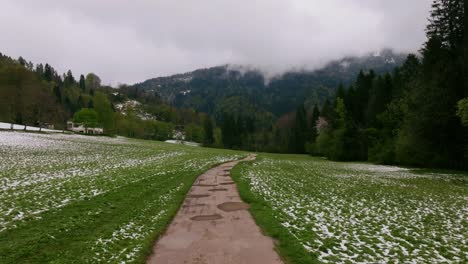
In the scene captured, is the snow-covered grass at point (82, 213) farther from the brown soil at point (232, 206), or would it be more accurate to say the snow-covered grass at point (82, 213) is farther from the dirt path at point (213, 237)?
the brown soil at point (232, 206)

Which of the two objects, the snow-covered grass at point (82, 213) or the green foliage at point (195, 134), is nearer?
the snow-covered grass at point (82, 213)

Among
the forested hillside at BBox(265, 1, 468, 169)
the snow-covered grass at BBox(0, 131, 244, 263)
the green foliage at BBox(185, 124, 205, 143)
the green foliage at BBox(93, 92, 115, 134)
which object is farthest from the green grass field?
the green foliage at BBox(185, 124, 205, 143)

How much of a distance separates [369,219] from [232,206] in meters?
7.33

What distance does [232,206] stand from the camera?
17.2 metres

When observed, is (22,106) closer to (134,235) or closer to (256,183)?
(256,183)

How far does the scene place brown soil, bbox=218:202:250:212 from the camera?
16.5m

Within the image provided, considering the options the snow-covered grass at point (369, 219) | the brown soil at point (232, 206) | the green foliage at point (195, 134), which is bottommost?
the brown soil at point (232, 206)

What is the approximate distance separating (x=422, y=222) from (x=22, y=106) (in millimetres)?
79330

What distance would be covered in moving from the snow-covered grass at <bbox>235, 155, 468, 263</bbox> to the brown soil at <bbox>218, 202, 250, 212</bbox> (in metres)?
0.78

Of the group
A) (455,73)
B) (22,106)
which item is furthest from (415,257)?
(22,106)

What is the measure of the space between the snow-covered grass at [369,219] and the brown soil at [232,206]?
0.78m

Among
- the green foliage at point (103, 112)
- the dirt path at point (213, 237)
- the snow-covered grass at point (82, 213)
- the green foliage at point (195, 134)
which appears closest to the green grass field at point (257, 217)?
the snow-covered grass at point (82, 213)

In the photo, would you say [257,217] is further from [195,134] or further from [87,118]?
[195,134]

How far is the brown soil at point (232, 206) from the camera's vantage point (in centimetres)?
1652
